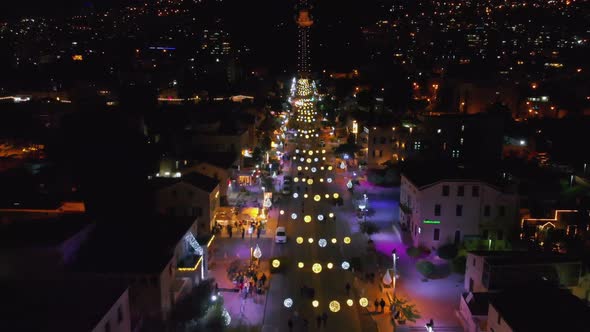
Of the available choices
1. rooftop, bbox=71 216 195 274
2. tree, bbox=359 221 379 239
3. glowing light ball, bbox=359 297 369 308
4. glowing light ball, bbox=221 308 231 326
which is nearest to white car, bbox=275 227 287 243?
tree, bbox=359 221 379 239

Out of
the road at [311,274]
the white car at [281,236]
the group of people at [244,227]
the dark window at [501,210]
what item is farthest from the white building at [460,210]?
the group of people at [244,227]

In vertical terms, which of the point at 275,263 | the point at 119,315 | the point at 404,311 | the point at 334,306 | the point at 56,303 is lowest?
the point at 404,311

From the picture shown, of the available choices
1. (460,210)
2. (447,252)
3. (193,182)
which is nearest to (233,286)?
Result: (193,182)

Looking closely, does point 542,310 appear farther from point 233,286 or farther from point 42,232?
point 42,232

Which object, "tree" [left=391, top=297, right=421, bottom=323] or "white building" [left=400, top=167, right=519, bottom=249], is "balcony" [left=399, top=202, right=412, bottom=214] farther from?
"tree" [left=391, top=297, right=421, bottom=323]

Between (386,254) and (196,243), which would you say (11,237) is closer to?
(196,243)

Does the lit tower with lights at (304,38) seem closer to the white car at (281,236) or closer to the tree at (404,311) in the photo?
the white car at (281,236)
